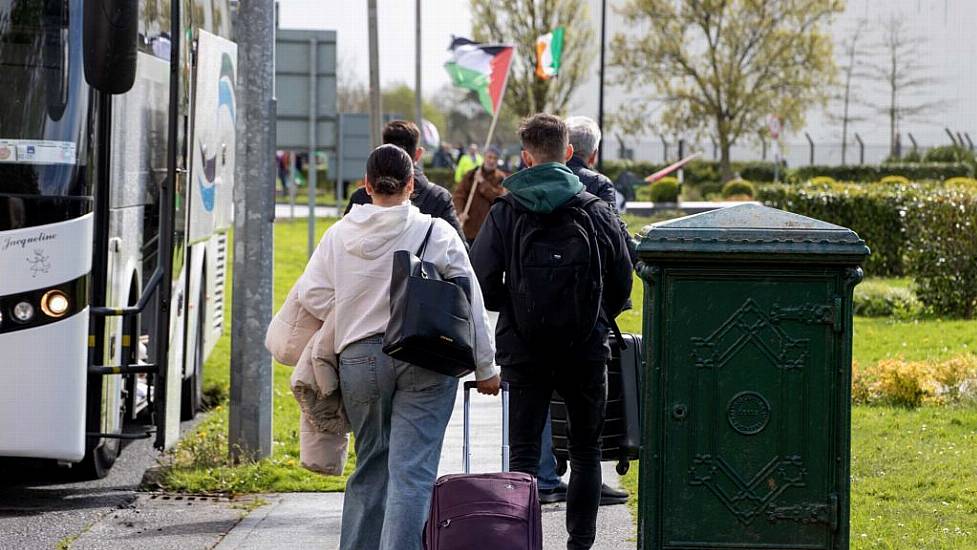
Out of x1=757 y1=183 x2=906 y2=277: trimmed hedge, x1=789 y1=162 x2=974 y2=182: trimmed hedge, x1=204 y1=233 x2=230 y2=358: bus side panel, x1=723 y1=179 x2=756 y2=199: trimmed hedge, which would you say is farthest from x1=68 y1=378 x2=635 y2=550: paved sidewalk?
x1=789 y1=162 x2=974 y2=182: trimmed hedge

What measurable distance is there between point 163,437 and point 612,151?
52.2 metres

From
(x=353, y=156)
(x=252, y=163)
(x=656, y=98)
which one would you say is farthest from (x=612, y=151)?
(x=252, y=163)

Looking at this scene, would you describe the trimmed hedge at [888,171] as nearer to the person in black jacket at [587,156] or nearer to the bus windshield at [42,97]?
the person in black jacket at [587,156]

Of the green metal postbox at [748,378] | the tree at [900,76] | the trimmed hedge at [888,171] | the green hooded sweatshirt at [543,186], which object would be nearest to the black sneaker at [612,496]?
the green hooded sweatshirt at [543,186]

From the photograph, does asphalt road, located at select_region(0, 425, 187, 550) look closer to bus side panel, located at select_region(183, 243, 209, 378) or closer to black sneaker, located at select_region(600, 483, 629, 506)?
bus side panel, located at select_region(183, 243, 209, 378)

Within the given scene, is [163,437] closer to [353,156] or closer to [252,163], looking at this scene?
[252,163]

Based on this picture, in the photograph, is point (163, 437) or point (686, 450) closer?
point (686, 450)

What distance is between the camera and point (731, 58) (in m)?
50.3

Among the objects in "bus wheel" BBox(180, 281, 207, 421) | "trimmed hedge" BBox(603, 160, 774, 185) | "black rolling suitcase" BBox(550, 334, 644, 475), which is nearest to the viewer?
"black rolling suitcase" BBox(550, 334, 644, 475)

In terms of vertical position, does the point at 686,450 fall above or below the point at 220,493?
above

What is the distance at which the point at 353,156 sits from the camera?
75.9 feet

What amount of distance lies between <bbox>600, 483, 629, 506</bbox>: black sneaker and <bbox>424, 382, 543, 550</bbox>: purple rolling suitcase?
2.47 m

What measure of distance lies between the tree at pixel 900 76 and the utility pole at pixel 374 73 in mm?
35930

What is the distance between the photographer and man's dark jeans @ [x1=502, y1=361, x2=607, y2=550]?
5691mm
